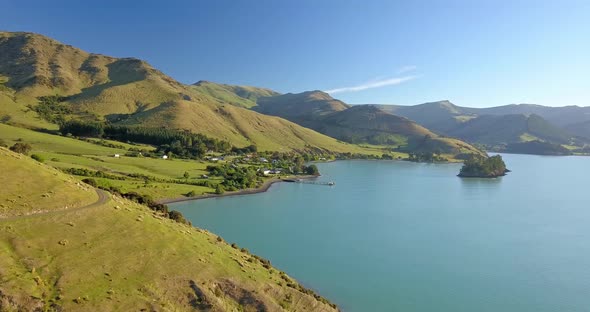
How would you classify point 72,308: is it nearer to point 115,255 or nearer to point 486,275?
point 115,255

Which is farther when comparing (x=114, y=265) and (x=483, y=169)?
(x=483, y=169)

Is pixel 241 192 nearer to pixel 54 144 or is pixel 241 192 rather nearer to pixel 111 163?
pixel 111 163

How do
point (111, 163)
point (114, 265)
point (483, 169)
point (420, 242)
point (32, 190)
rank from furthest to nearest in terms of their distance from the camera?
point (483, 169)
point (111, 163)
point (420, 242)
point (32, 190)
point (114, 265)

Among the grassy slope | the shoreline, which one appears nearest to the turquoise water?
the shoreline

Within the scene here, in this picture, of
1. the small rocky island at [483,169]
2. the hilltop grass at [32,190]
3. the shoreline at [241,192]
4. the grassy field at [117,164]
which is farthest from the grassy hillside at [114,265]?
the small rocky island at [483,169]

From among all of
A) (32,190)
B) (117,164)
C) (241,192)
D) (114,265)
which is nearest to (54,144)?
(117,164)

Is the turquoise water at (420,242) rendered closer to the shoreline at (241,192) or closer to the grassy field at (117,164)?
the shoreline at (241,192)

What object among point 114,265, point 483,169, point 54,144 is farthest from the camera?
point 483,169
